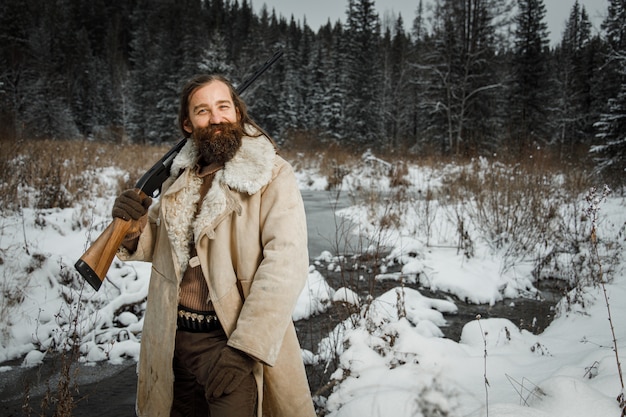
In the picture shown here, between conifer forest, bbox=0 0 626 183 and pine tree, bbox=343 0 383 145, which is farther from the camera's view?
pine tree, bbox=343 0 383 145

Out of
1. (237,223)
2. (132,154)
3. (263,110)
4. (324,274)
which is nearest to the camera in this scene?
(237,223)

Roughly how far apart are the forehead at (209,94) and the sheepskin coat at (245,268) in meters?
0.24

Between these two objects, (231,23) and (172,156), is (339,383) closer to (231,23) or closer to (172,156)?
(172,156)

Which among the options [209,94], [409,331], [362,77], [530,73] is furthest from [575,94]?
[209,94]

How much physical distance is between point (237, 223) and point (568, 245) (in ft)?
16.7

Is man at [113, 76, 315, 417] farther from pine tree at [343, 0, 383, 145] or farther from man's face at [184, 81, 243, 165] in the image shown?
pine tree at [343, 0, 383, 145]

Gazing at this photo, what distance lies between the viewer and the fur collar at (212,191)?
1382mm

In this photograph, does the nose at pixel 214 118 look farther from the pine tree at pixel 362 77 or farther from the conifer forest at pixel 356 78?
the pine tree at pixel 362 77

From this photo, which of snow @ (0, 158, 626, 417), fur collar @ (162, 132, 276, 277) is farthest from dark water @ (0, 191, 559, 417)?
fur collar @ (162, 132, 276, 277)

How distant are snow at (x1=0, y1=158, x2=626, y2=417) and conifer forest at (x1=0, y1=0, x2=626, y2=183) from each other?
11.8 feet

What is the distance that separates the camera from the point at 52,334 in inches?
119

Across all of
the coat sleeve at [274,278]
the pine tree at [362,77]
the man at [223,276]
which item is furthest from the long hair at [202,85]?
the pine tree at [362,77]

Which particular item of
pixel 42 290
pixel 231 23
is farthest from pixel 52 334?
pixel 231 23

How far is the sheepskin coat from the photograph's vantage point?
1268 mm
